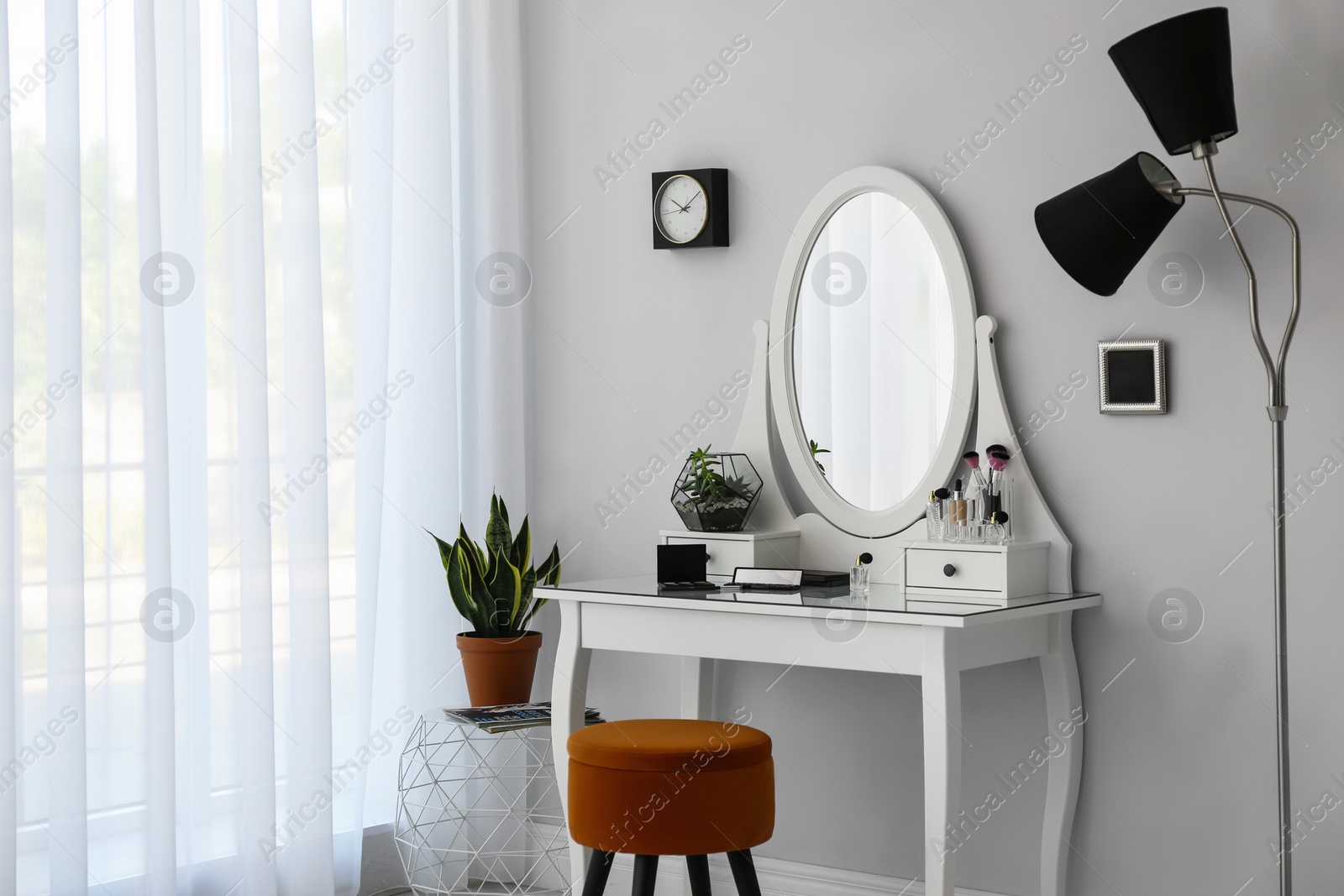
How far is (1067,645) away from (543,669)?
4.93 ft

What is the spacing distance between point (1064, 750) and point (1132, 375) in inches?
32.3

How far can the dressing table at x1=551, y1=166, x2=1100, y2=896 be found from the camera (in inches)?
104

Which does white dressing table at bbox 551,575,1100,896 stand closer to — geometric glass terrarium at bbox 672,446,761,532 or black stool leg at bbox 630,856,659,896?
geometric glass terrarium at bbox 672,446,761,532

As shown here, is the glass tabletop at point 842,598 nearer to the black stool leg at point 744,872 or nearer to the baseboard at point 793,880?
the black stool leg at point 744,872

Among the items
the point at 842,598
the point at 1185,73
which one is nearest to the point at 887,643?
the point at 842,598

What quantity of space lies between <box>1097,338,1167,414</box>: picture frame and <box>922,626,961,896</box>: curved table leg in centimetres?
68

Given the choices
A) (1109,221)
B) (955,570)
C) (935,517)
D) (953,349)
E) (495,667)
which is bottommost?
(495,667)

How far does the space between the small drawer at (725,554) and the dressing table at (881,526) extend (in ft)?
0.04

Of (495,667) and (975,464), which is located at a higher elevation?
(975,464)

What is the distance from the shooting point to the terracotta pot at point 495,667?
134 inches

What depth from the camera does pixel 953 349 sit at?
3.04 metres

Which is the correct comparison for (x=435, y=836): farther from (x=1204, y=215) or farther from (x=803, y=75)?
(x=1204, y=215)

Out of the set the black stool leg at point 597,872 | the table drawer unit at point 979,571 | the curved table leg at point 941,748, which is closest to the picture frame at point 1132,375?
the table drawer unit at point 979,571

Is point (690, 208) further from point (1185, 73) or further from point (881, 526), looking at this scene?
point (1185, 73)
